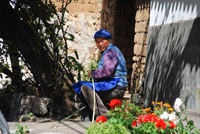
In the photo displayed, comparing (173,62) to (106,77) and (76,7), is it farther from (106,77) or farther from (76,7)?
(76,7)

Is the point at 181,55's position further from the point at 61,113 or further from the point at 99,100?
the point at 61,113

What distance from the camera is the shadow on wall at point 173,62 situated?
548cm

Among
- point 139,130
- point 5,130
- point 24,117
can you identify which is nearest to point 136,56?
point 24,117

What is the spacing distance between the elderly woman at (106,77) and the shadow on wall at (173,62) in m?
0.59

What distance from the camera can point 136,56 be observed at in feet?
27.6

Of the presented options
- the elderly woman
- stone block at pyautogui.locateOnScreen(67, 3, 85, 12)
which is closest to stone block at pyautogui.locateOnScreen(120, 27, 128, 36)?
stone block at pyautogui.locateOnScreen(67, 3, 85, 12)

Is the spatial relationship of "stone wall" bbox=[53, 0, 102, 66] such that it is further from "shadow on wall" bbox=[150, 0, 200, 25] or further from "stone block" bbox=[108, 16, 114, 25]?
"shadow on wall" bbox=[150, 0, 200, 25]

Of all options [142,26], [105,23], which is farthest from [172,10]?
[105,23]

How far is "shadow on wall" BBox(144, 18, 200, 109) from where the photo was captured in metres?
5.48

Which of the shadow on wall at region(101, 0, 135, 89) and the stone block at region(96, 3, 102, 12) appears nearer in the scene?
the shadow on wall at region(101, 0, 135, 89)

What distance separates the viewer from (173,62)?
20.6 feet

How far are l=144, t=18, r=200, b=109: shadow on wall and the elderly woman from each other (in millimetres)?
590

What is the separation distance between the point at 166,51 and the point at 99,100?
172 cm

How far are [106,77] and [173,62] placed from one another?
1327 mm
